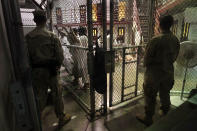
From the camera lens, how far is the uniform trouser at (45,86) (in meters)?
1.95

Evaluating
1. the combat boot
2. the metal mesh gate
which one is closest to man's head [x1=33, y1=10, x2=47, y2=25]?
the metal mesh gate

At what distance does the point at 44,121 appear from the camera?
2.47 metres

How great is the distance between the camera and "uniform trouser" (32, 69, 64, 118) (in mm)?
1946

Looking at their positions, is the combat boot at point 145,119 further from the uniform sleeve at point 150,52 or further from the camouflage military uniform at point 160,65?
the uniform sleeve at point 150,52

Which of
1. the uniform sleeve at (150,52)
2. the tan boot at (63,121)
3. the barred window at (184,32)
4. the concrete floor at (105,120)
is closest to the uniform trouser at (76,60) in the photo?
the concrete floor at (105,120)

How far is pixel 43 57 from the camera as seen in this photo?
1.95m

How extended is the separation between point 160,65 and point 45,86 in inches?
81.7

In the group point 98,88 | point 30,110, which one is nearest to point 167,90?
point 98,88

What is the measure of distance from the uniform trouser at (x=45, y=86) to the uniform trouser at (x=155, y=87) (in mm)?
1671

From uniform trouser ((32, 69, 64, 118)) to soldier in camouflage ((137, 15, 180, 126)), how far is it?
1.67 metres

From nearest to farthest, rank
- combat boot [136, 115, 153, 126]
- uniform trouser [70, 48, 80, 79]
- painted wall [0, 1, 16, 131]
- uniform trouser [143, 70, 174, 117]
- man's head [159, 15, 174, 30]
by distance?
→ painted wall [0, 1, 16, 131], man's head [159, 15, 174, 30], uniform trouser [143, 70, 174, 117], combat boot [136, 115, 153, 126], uniform trouser [70, 48, 80, 79]

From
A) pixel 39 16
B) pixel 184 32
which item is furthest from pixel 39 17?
pixel 184 32

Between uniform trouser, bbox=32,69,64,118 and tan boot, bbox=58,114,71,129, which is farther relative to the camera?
tan boot, bbox=58,114,71,129

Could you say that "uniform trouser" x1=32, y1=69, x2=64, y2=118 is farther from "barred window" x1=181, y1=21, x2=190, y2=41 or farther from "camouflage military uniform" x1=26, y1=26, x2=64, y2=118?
"barred window" x1=181, y1=21, x2=190, y2=41
